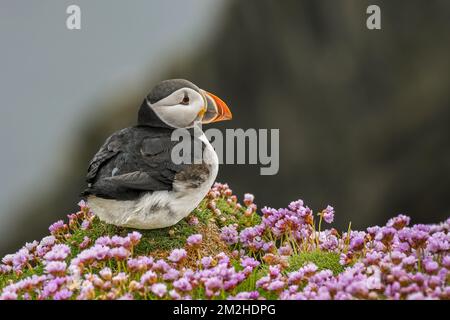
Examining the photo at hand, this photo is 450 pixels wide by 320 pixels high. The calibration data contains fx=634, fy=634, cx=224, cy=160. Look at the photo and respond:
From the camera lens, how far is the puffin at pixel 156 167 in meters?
5.37

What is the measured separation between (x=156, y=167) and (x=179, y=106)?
710 mm

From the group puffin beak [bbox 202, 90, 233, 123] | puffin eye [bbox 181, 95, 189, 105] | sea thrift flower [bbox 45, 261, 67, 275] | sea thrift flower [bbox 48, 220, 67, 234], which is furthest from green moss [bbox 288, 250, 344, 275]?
sea thrift flower [bbox 48, 220, 67, 234]

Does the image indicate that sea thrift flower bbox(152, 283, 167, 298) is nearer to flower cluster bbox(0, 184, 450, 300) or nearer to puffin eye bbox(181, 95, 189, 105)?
flower cluster bbox(0, 184, 450, 300)

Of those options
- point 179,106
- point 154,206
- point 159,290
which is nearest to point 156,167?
point 154,206

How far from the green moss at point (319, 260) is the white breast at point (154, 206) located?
1030 mm

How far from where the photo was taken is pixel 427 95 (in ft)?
51.2

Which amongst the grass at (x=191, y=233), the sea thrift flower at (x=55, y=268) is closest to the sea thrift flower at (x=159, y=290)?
the sea thrift flower at (x=55, y=268)

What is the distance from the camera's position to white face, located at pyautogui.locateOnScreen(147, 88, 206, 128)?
5844 millimetres

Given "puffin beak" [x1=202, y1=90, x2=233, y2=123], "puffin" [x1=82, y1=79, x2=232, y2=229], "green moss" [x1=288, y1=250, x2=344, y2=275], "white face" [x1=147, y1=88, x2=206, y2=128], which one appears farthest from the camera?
"puffin beak" [x1=202, y1=90, x2=233, y2=123]

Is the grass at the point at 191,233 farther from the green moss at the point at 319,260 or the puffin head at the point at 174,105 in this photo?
the puffin head at the point at 174,105

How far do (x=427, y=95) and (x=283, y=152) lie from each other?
150 inches

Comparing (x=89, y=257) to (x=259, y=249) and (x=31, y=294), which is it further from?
(x=259, y=249)

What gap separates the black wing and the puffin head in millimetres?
162
